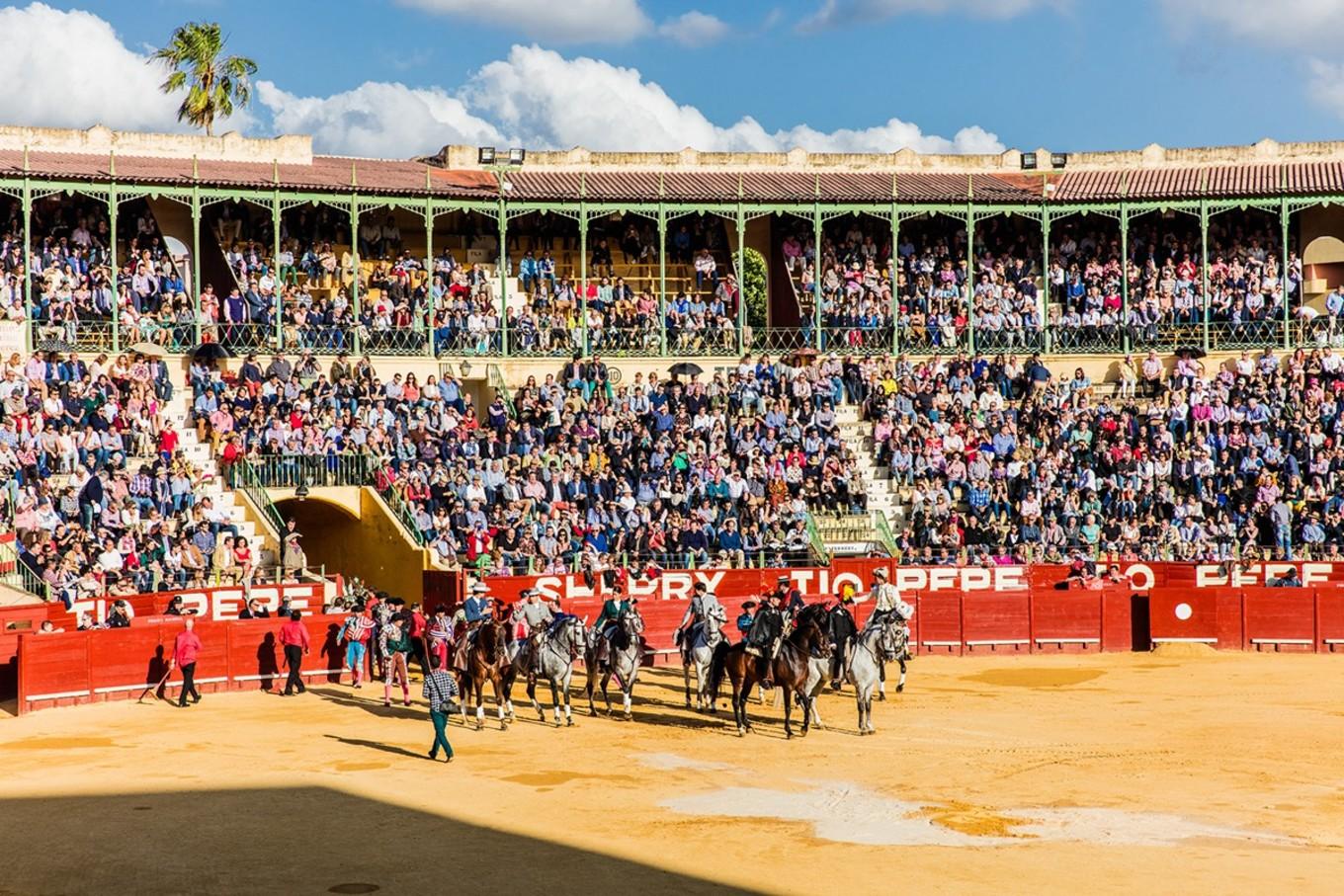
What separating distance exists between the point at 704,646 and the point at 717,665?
41.5 inches

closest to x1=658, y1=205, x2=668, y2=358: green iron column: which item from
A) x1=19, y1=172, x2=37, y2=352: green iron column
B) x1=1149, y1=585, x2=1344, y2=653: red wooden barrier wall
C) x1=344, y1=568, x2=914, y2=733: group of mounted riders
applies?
x1=19, y1=172, x2=37, y2=352: green iron column

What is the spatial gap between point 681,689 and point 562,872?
12.4 meters

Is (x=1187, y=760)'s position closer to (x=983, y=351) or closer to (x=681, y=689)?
(x=681, y=689)

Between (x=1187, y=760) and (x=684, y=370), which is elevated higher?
(x=684, y=370)

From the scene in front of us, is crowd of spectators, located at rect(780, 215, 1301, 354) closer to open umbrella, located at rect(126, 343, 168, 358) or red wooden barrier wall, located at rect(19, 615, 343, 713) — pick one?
open umbrella, located at rect(126, 343, 168, 358)

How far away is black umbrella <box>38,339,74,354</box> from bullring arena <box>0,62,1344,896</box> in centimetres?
6

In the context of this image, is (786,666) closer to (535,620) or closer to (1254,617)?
(535,620)

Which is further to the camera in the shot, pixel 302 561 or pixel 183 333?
pixel 183 333

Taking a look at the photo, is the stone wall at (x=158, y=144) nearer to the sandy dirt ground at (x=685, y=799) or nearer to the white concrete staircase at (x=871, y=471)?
the white concrete staircase at (x=871, y=471)

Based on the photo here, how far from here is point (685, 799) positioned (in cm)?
1891

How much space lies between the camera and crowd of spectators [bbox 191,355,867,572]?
113ft

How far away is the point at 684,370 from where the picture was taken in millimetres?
42219

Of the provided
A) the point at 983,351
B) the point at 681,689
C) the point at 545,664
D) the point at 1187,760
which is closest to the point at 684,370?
the point at 983,351

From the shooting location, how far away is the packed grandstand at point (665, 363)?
3438cm
